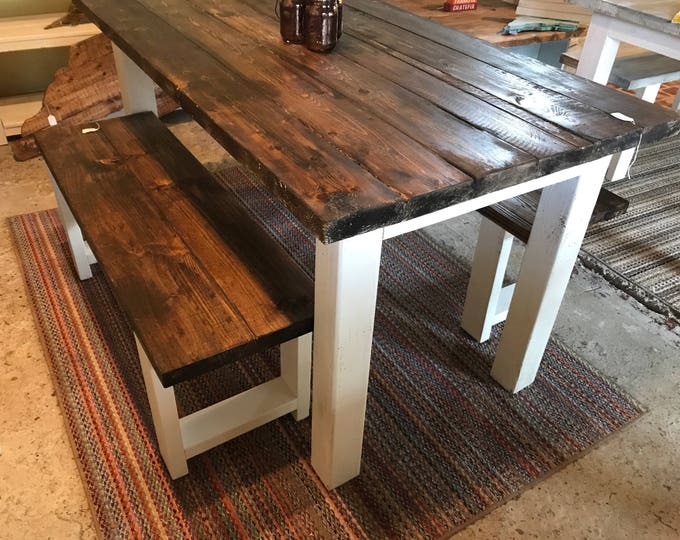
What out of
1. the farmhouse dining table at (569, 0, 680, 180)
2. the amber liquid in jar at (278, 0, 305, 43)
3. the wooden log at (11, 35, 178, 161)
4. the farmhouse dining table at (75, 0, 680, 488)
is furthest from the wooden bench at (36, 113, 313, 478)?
the farmhouse dining table at (569, 0, 680, 180)

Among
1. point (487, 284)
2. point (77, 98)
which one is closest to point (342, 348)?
point (487, 284)

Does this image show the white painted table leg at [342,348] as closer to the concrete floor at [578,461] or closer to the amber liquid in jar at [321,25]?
the concrete floor at [578,461]

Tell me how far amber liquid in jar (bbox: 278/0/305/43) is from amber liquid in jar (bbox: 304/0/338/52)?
19mm

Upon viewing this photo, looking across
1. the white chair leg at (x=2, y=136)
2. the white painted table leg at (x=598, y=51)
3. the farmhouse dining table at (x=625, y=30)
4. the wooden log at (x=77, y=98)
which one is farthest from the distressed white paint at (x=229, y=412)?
the white chair leg at (x=2, y=136)

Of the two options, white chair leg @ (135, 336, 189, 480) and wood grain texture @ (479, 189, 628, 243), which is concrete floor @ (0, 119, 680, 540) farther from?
wood grain texture @ (479, 189, 628, 243)

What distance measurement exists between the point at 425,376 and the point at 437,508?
42 centimetres

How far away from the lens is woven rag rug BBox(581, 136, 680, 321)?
6.92 feet

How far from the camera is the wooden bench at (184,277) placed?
3.76 feet

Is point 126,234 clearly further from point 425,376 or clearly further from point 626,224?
point 626,224

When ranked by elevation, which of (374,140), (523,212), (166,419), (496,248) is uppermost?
(374,140)

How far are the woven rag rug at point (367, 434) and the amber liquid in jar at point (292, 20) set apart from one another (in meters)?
0.86

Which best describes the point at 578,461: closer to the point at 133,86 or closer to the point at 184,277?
the point at 184,277

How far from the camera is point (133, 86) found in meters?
2.01

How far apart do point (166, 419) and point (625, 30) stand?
191 centimetres
